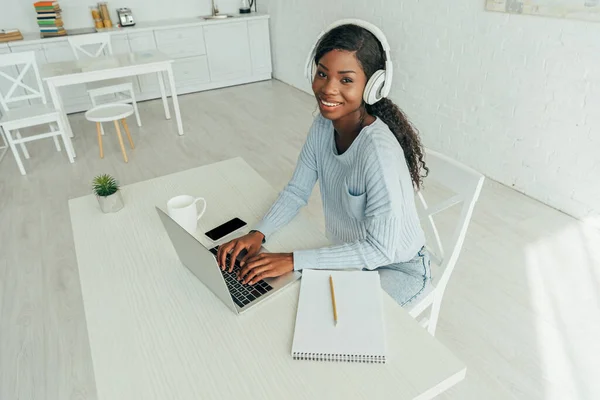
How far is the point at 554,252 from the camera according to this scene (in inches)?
81.5

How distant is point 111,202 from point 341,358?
0.88 m

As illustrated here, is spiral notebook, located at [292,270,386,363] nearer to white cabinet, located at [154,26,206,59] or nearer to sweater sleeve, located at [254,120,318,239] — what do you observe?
sweater sleeve, located at [254,120,318,239]

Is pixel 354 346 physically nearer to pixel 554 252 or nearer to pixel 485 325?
pixel 485 325

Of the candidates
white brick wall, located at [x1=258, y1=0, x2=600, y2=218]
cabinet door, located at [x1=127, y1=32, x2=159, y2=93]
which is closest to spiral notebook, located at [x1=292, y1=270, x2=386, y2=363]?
white brick wall, located at [x1=258, y1=0, x2=600, y2=218]

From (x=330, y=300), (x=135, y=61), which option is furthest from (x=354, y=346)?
(x=135, y=61)

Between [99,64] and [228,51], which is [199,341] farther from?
[228,51]

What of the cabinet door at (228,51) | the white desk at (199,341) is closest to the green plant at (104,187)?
the white desk at (199,341)

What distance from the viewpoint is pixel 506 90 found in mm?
2432

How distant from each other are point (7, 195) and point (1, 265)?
0.93 meters

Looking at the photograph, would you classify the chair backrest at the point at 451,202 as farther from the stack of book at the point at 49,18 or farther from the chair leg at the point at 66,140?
the stack of book at the point at 49,18

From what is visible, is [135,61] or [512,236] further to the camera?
[135,61]

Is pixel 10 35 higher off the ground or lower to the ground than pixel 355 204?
higher

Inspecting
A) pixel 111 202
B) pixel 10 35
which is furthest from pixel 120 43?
pixel 111 202

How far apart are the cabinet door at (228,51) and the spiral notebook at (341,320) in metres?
4.40
